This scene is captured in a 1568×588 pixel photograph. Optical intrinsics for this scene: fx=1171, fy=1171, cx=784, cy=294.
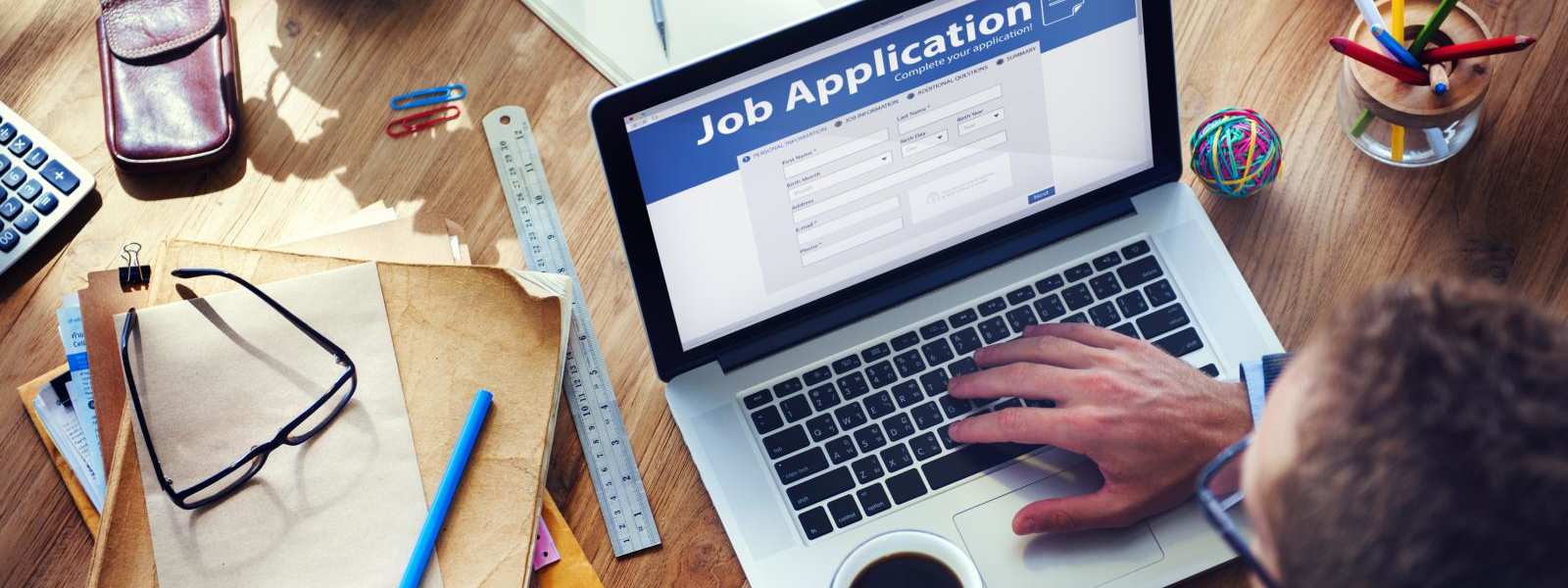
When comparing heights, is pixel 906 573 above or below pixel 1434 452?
below

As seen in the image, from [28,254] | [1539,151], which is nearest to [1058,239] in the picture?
[1539,151]

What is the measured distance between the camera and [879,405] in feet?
3.13

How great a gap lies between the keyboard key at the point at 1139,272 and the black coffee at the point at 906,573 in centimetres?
31

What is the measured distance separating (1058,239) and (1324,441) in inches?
17.9

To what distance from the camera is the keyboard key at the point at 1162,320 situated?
0.97 metres

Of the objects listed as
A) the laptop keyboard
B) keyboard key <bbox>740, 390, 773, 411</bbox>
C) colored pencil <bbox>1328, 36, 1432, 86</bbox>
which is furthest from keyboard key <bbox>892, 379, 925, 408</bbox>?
colored pencil <bbox>1328, 36, 1432, 86</bbox>

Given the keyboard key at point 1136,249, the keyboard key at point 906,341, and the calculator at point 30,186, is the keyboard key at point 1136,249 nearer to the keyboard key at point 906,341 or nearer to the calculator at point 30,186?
the keyboard key at point 906,341

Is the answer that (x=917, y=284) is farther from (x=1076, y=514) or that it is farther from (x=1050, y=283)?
(x=1076, y=514)

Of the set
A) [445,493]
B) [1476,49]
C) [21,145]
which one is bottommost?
[445,493]

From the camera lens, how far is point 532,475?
3.10 ft

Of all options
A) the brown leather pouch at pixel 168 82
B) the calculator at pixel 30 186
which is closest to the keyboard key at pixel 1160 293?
the brown leather pouch at pixel 168 82

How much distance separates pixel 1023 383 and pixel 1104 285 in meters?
0.12

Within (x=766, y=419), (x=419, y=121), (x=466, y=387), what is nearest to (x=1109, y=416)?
(x=766, y=419)

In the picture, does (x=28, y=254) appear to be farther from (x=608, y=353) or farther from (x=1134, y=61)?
(x=1134, y=61)
